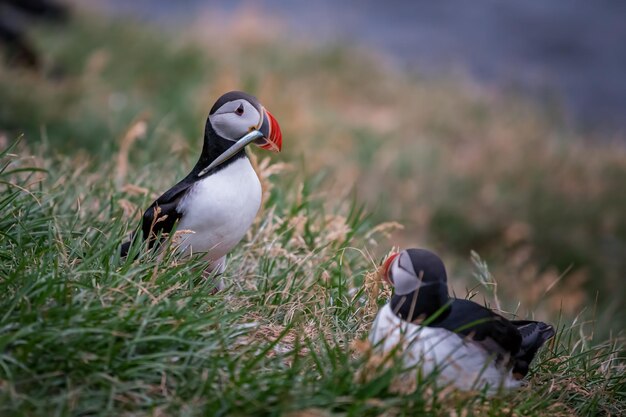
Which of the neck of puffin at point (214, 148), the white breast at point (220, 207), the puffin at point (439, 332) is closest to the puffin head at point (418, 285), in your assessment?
the puffin at point (439, 332)

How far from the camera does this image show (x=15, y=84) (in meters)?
6.78

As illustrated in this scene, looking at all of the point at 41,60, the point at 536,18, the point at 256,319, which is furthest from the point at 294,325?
the point at 536,18

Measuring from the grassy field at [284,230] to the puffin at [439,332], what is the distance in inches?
3.3

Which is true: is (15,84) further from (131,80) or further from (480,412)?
(480,412)

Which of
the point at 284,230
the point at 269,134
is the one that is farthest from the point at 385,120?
the point at 269,134

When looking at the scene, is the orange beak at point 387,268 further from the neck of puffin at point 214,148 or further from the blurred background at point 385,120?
the blurred background at point 385,120

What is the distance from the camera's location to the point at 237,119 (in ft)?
10.5

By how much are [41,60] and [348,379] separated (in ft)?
21.1

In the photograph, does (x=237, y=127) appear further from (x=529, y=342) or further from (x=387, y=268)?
(x=529, y=342)

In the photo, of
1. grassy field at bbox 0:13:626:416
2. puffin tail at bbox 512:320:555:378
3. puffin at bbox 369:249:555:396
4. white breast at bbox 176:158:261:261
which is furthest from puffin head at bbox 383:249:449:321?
white breast at bbox 176:158:261:261

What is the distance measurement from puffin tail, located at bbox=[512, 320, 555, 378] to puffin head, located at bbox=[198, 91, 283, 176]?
1.18 meters

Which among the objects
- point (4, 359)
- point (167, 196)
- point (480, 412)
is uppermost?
point (167, 196)

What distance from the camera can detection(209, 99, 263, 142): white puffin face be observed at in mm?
3188

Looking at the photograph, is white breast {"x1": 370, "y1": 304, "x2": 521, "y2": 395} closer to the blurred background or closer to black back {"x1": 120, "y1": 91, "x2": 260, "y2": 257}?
black back {"x1": 120, "y1": 91, "x2": 260, "y2": 257}
